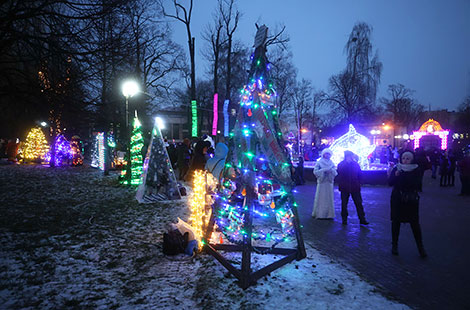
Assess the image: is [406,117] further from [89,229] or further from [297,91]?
[89,229]

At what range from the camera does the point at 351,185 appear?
270 inches

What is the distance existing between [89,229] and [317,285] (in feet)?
16.3

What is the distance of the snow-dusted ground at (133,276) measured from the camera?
3254 mm

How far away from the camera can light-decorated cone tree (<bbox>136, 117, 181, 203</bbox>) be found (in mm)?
8969

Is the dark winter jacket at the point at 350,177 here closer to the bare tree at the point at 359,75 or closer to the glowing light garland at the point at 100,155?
the glowing light garland at the point at 100,155

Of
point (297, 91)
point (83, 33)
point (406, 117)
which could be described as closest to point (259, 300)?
point (83, 33)

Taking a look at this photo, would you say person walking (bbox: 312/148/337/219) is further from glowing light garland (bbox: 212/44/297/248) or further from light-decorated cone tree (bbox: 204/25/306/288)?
glowing light garland (bbox: 212/44/297/248)

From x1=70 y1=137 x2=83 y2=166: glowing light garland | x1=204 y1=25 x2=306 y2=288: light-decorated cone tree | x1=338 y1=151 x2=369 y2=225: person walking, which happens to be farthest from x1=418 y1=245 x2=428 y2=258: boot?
x1=70 y1=137 x2=83 y2=166: glowing light garland

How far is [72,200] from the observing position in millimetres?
9156

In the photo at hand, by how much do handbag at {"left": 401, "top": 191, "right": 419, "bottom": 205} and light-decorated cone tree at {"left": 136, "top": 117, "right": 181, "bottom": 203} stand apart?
6819 mm

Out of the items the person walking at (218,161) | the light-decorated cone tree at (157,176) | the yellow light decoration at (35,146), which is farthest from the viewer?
the yellow light decoration at (35,146)

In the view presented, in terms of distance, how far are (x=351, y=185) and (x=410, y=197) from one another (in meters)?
2.03

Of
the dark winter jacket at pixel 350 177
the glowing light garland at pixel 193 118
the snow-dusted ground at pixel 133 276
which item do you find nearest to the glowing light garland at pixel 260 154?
the snow-dusted ground at pixel 133 276

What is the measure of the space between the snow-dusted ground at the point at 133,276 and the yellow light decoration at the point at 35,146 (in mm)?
21852
